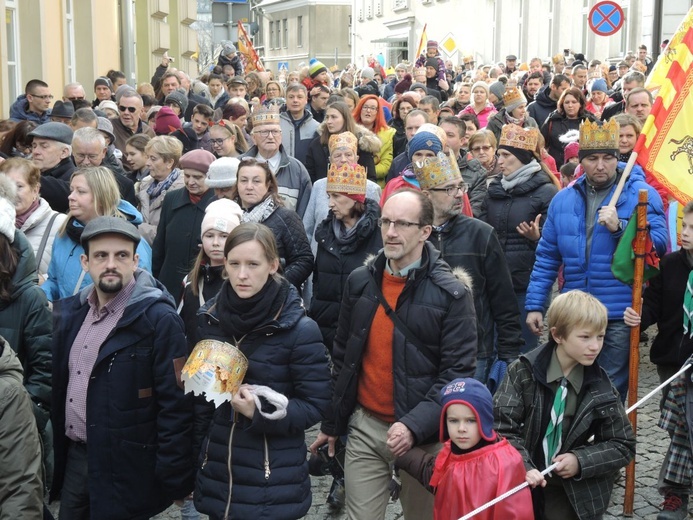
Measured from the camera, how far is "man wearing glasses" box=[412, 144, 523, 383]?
19.6ft

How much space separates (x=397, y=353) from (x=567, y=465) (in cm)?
85

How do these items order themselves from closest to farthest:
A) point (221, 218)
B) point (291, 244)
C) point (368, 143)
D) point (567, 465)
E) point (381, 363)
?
1. point (567, 465)
2. point (381, 363)
3. point (221, 218)
4. point (291, 244)
5. point (368, 143)

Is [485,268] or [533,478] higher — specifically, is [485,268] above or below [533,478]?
above

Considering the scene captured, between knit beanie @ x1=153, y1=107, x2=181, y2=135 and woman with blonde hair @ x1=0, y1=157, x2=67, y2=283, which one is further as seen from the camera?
knit beanie @ x1=153, y1=107, x2=181, y2=135

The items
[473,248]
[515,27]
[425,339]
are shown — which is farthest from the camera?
[515,27]

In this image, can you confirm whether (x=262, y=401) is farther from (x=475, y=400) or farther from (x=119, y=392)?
(x=475, y=400)

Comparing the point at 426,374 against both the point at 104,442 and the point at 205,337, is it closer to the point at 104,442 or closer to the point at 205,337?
the point at 205,337

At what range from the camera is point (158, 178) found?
349 inches

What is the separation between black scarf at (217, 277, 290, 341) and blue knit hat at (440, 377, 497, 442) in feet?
2.57

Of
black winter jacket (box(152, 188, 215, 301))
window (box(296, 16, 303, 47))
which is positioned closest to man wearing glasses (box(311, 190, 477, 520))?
black winter jacket (box(152, 188, 215, 301))

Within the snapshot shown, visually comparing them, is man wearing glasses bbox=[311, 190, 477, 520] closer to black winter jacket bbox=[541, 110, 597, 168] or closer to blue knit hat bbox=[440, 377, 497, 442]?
blue knit hat bbox=[440, 377, 497, 442]

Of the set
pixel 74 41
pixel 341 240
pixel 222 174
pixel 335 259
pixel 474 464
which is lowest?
pixel 474 464

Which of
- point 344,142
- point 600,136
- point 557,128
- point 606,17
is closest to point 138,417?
point 600,136

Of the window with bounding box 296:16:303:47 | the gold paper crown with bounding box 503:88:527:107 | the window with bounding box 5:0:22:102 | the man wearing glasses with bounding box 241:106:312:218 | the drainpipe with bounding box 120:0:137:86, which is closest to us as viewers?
the man wearing glasses with bounding box 241:106:312:218
